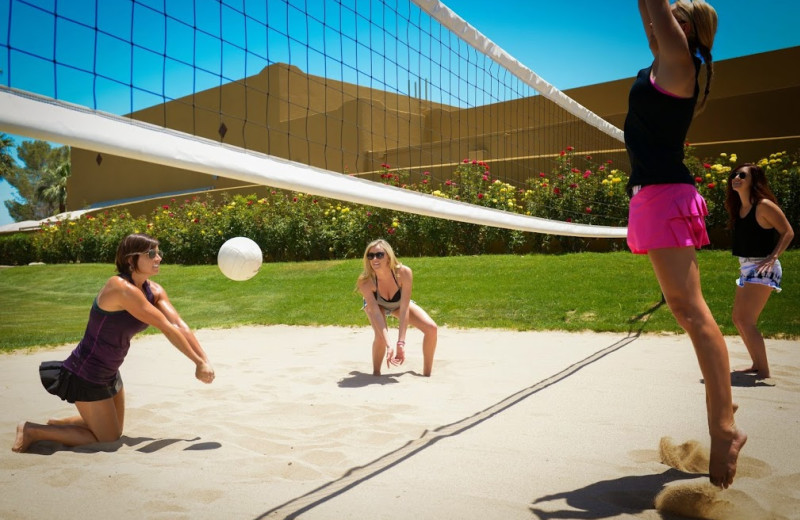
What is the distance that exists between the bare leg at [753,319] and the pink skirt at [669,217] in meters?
2.15

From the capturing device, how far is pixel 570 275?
8219 mm

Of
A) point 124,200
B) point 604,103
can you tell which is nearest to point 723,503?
point 604,103

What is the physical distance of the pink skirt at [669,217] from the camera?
6.66 feet

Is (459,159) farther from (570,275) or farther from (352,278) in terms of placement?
(570,275)

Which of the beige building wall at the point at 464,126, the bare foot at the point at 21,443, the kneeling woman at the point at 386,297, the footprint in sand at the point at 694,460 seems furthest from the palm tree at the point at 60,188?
the footprint in sand at the point at 694,460

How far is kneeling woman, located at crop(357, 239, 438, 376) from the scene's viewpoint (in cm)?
433

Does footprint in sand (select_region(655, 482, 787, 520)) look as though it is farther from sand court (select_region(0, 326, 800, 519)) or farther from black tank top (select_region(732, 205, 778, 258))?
black tank top (select_region(732, 205, 778, 258))

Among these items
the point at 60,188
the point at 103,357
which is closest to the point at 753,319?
the point at 103,357

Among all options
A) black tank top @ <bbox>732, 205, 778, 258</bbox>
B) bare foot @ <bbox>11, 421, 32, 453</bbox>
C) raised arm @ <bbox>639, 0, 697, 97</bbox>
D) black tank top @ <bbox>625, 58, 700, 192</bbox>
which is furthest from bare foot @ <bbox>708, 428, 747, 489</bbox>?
bare foot @ <bbox>11, 421, 32, 453</bbox>

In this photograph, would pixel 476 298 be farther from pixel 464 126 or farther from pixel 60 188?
pixel 60 188

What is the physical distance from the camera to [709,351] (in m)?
1.99

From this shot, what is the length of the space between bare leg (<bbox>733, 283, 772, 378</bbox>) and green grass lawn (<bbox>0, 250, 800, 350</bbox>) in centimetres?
204

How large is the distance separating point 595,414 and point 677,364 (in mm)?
1667

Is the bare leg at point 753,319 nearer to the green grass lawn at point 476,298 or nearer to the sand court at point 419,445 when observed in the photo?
the sand court at point 419,445
